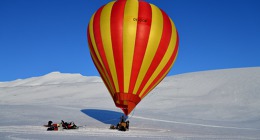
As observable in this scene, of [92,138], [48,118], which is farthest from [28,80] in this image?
[92,138]

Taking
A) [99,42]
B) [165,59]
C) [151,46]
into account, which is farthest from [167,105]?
[99,42]

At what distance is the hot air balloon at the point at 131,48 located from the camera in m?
19.1

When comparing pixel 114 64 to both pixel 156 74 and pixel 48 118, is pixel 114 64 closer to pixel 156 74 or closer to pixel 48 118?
pixel 156 74

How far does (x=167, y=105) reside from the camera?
3547 cm

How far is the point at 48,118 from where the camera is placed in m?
22.6

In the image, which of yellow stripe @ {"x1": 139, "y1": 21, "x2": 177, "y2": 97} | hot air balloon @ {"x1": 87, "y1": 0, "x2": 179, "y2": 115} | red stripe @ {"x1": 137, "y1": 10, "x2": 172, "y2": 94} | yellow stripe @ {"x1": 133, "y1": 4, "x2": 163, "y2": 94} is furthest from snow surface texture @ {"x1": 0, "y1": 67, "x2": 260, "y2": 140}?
yellow stripe @ {"x1": 133, "y1": 4, "x2": 163, "y2": 94}

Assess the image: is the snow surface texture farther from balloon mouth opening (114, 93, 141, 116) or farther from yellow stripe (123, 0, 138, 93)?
yellow stripe (123, 0, 138, 93)

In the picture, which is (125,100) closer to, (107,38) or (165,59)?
(165,59)

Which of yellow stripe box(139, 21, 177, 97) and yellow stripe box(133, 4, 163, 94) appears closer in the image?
yellow stripe box(133, 4, 163, 94)

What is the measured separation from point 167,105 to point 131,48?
17.4m

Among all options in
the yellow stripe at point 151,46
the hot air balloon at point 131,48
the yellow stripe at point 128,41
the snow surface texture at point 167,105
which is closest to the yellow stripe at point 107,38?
the hot air balloon at point 131,48

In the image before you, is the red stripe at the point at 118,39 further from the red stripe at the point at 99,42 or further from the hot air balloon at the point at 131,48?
the red stripe at the point at 99,42

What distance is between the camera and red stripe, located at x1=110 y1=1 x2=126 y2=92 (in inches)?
749

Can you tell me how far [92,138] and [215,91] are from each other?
28665 millimetres
